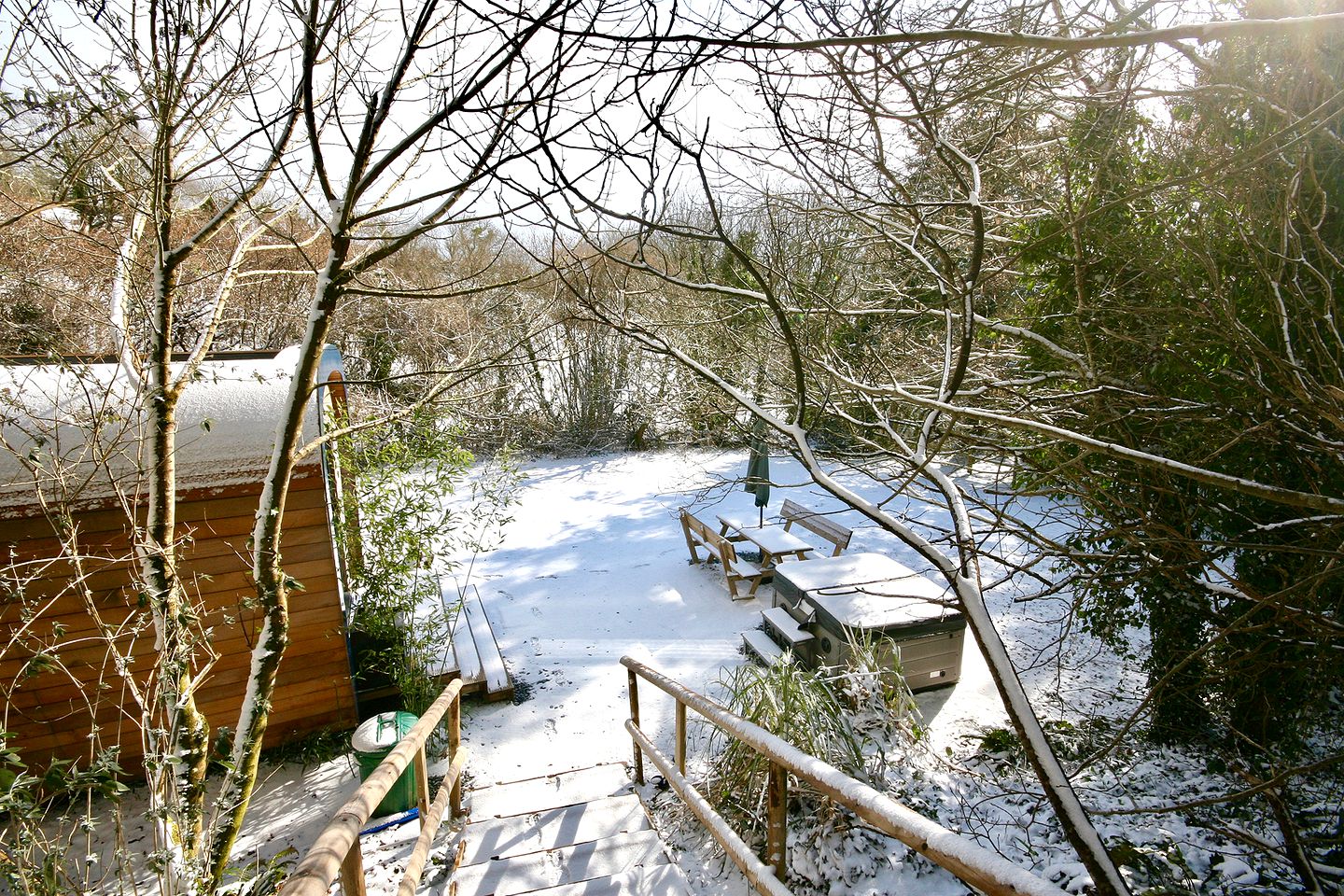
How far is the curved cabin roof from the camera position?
12.6 feet

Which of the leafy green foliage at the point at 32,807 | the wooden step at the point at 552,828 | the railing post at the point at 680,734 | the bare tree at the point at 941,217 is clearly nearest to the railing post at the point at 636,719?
the wooden step at the point at 552,828

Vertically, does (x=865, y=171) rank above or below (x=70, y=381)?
above

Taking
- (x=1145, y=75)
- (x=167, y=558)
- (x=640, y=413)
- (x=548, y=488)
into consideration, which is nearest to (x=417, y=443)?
(x=167, y=558)

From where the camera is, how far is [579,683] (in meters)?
5.97

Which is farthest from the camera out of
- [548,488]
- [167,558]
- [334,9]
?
[548,488]

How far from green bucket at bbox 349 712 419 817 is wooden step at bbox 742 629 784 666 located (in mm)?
2574

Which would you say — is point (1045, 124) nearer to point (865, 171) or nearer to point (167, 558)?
point (865, 171)

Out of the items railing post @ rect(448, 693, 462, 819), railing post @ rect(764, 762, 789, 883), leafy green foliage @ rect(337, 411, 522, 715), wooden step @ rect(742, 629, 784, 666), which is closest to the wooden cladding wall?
leafy green foliage @ rect(337, 411, 522, 715)

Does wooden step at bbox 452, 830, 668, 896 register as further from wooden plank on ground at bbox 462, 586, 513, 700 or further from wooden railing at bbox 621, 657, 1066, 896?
wooden plank on ground at bbox 462, 586, 513, 700

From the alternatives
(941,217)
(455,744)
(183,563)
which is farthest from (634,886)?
(941,217)

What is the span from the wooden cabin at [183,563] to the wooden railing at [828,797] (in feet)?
8.11

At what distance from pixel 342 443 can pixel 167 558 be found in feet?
7.02

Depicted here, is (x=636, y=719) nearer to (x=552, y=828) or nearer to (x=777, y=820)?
(x=552, y=828)

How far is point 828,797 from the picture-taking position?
2699mm
